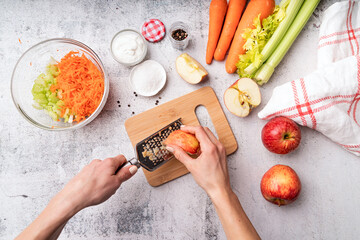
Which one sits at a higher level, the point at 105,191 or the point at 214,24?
the point at 214,24

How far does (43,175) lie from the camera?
6.81 feet

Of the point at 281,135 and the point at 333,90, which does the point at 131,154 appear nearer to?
the point at 281,135

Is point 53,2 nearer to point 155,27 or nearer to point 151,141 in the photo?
point 155,27

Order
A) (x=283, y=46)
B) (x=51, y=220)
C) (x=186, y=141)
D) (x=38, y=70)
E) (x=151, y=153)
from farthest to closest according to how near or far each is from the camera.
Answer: (x=38, y=70), (x=283, y=46), (x=151, y=153), (x=186, y=141), (x=51, y=220)

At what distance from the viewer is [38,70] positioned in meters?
2.12

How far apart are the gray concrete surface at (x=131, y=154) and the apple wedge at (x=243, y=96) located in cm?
14

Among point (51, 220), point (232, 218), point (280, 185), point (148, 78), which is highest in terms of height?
point (148, 78)

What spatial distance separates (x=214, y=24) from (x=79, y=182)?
5.06 feet

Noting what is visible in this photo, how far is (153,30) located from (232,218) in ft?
5.15

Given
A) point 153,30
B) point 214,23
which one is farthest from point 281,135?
point 153,30

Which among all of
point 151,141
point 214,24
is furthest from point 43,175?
point 214,24

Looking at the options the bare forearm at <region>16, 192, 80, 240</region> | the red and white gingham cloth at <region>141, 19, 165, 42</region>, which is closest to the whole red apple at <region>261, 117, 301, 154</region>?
the red and white gingham cloth at <region>141, 19, 165, 42</region>

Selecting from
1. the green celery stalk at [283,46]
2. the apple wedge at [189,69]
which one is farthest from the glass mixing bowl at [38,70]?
the green celery stalk at [283,46]

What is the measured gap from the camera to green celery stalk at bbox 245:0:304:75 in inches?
74.7
